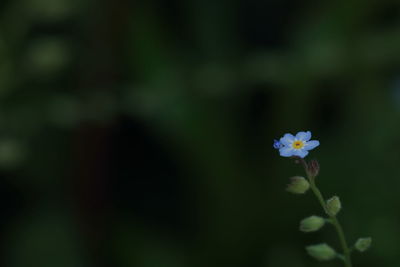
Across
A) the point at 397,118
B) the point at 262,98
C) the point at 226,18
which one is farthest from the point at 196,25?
the point at 397,118

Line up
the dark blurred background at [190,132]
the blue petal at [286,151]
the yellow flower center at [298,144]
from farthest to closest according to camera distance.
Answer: the dark blurred background at [190,132] → the yellow flower center at [298,144] → the blue petal at [286,151]

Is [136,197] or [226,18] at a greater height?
[226,18]

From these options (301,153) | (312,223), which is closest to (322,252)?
(312,223)

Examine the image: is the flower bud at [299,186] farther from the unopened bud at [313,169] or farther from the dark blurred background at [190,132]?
the dark blurred background at [190,132]

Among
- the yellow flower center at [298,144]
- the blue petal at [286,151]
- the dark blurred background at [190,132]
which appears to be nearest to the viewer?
the blue petal at [286,151]

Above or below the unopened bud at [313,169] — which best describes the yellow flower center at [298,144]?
above

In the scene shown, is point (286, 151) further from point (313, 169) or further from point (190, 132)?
point (190, 132)

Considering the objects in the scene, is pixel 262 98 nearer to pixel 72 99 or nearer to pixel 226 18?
pixel 226 18

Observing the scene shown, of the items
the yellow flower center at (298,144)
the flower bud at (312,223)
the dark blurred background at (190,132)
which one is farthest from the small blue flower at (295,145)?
the dark blurred background at (190,132)
